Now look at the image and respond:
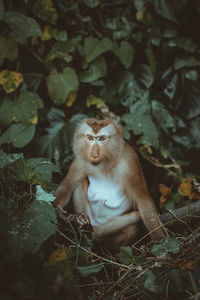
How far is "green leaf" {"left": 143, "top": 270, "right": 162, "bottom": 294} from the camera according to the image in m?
1.60

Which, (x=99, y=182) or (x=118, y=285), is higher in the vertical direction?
(x=99, y=182)

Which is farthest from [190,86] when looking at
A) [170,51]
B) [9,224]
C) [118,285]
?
[9,224]

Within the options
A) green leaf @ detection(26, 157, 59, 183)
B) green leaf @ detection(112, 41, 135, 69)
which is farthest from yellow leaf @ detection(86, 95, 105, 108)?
green leaf @ detection(26, 157, 59, 183)

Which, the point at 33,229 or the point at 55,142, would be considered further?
the point at 55,142

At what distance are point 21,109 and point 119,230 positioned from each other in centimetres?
150

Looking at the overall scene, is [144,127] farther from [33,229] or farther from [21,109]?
[33,229]

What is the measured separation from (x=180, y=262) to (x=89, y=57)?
2.18m

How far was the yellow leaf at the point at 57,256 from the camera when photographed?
5.83ft

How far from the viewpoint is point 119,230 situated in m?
2.29

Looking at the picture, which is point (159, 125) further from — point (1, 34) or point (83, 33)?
point (1, 34)

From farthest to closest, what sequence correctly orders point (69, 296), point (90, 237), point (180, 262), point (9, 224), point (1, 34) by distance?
point (1, 34), point (90, 237), point (180, 262), point (9, 224), point (69, 296)

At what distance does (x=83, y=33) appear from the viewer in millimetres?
3334

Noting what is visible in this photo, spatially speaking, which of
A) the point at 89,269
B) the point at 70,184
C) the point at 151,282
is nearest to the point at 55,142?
the point at 70,184

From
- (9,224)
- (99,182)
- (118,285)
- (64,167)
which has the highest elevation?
(9,224)
